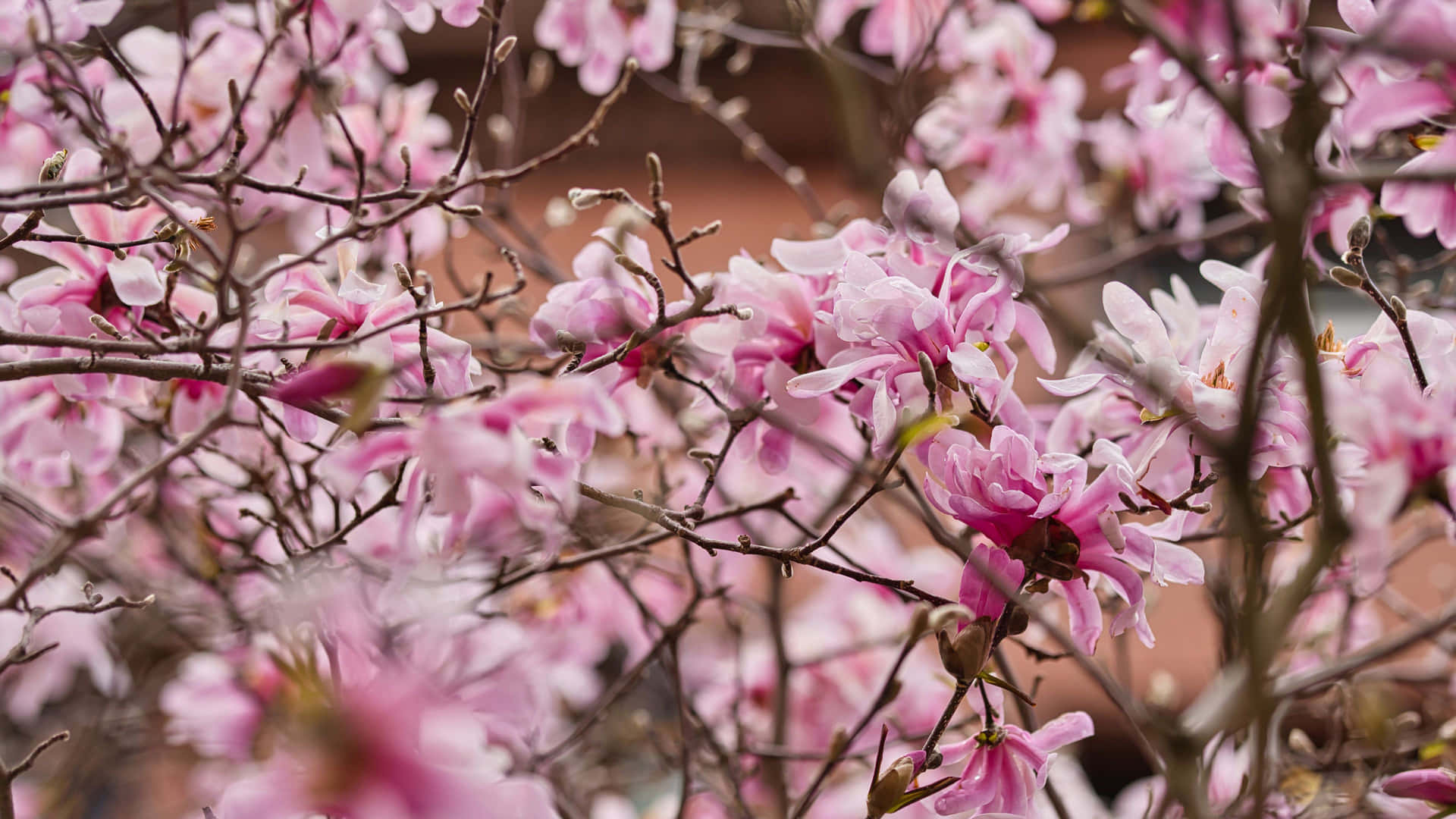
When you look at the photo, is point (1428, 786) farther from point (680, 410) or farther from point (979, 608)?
point (680, 410)

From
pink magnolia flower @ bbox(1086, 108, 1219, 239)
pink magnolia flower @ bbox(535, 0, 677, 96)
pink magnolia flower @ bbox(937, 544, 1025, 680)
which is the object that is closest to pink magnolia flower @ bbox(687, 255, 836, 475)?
pink magnolia flower @ bbox(937, 544, 1025, 680)

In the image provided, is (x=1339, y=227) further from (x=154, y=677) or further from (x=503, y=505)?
(x=154, y=677)

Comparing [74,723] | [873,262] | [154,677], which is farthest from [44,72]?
[74,723]

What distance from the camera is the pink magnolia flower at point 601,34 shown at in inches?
32.1

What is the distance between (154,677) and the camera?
39.8 inches

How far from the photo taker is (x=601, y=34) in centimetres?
82

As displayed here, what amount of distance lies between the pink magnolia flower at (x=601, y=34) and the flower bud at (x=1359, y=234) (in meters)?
0.52

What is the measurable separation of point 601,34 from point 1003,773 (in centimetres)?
63

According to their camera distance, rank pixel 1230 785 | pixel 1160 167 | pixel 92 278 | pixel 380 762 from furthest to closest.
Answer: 1. pixel 1160 167
2. pixel 1230 785
3. pixel 92 278
4. pixel 380 762

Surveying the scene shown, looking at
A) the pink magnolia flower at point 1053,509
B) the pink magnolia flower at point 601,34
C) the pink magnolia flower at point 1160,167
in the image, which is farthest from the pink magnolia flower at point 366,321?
the pink magnolia flower at point 1160,167

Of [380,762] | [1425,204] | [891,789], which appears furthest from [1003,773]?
[1425,204]

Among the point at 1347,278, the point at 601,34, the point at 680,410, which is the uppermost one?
the point at 601,34

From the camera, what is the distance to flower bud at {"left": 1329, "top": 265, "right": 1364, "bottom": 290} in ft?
1.65

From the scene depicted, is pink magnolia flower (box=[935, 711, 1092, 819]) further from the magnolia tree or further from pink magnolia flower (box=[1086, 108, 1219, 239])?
pink magnolia flower (box=[1086, 108, 1219, 239])
